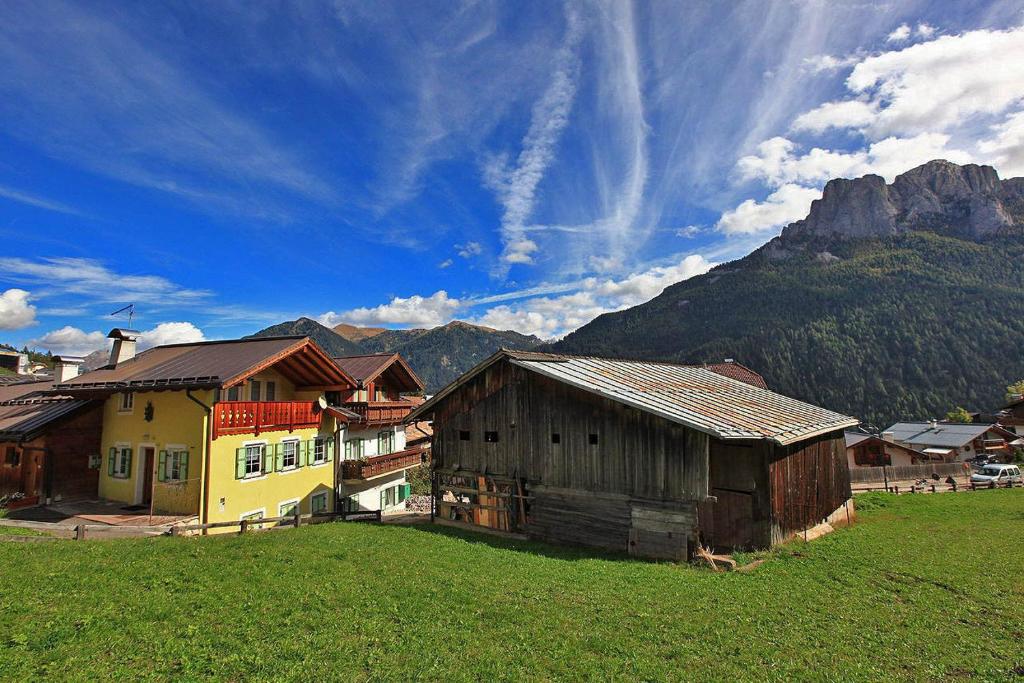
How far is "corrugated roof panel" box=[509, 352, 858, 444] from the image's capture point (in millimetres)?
16109

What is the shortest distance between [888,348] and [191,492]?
171750 millimetres

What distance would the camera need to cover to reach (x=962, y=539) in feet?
61.5

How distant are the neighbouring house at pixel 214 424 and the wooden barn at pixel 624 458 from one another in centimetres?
777

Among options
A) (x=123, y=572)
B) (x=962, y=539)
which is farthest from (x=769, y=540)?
(x=123, y=572)

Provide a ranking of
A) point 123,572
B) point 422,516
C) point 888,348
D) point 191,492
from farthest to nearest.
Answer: point 888,348 < point 422,516 < point 191,492 < point 123,572

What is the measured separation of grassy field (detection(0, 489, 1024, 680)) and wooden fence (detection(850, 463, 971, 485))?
2612 cm

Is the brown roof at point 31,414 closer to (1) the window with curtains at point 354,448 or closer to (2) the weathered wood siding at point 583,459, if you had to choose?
(1) the window with curtains at point 354,448

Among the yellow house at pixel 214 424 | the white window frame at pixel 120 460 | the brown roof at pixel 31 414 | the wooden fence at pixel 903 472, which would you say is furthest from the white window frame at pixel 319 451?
the wooden fence at pixel 903 472

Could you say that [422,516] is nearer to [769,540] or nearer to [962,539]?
[769,540]

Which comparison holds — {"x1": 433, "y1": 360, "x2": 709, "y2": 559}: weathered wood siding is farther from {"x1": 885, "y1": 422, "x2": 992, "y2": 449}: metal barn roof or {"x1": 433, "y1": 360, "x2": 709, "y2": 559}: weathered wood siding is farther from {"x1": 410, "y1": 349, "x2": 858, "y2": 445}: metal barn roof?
{"x1": 885, "y1": 422, "x2": 992, "y2": 449}: metal barn roof

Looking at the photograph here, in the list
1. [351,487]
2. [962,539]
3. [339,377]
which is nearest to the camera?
[962,539]

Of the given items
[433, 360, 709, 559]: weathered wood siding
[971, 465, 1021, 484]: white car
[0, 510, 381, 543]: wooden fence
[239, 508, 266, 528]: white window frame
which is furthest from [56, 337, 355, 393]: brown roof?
[971, 465, 1021, 484]: white car

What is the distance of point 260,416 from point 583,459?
1561 centimetres

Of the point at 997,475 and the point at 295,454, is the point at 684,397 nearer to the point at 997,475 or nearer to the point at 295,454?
the point at 295,454
